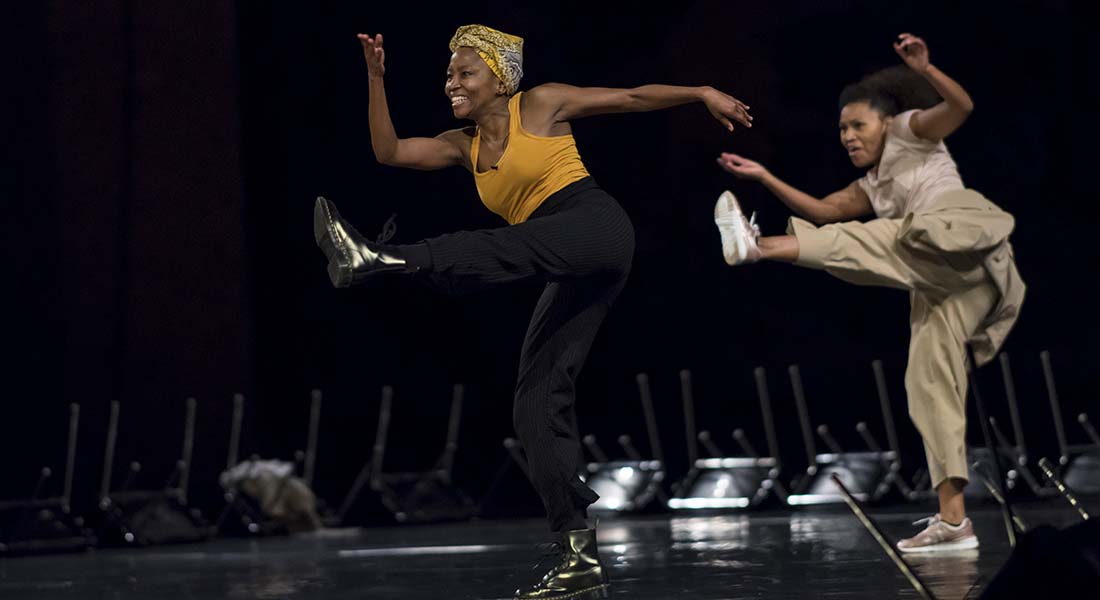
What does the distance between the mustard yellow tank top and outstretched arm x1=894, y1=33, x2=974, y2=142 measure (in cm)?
89

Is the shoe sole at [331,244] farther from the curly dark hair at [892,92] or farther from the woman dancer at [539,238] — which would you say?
the curly dark hair at [892,92]

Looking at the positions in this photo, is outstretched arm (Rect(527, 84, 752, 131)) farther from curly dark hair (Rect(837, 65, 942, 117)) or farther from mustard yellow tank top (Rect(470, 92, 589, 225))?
curly dark hair (Rect(837, 65, 942, 117))

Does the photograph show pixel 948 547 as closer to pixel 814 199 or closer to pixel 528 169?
pixel 814 199

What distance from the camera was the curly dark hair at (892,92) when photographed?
405 cm

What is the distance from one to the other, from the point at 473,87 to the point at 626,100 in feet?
1.17

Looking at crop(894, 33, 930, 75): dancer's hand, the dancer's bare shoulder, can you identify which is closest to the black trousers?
the dancer's bare shoulder

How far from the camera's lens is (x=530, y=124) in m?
3.10

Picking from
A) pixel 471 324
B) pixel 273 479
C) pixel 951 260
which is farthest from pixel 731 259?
pixel 471 324

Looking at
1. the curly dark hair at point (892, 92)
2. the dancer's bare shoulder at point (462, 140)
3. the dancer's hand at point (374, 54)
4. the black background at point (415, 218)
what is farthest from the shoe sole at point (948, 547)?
the black background at point (415, 218)

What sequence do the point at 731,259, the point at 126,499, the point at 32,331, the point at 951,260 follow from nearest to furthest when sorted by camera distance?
the point at 731,259 → the point at 951,260 → the point at 126,499 → the point at 32,331

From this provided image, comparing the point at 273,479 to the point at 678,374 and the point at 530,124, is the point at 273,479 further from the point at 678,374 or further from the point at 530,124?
the point at 530,124

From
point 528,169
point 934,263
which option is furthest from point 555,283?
point 934,263

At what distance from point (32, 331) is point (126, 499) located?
1117mm

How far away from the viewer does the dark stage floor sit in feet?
10.1
